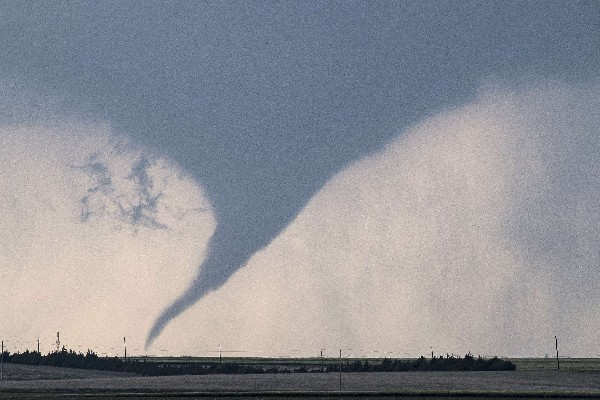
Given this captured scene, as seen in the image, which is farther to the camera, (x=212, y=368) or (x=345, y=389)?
(x=212, y=368)

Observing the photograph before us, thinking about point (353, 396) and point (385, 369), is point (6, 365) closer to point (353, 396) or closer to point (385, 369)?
point (385, 369)

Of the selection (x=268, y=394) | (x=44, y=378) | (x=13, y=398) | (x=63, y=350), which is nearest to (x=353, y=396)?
(x=268, y=394)

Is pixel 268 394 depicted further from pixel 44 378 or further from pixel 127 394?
pixel 44 378

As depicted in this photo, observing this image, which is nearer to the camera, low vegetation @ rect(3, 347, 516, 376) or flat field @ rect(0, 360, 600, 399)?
flat field @ rect(0, 360, 600, 399)

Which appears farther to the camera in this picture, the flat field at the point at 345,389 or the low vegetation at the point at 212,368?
the low vegetation at the point at 212,368

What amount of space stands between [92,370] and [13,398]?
3335 inches

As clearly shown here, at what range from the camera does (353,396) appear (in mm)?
76188

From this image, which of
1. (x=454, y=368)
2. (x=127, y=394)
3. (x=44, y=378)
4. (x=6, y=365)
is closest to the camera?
(x=127, y=394)

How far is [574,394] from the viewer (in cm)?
7750

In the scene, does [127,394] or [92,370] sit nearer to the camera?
[127,394]

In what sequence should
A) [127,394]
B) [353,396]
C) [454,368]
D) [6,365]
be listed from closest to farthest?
[353,396] < [127,394] < [454,368] < [6,365]

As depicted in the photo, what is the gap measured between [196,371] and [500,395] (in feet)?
255

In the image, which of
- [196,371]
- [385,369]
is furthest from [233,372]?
[385,369]

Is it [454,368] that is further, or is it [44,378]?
[454,368]
